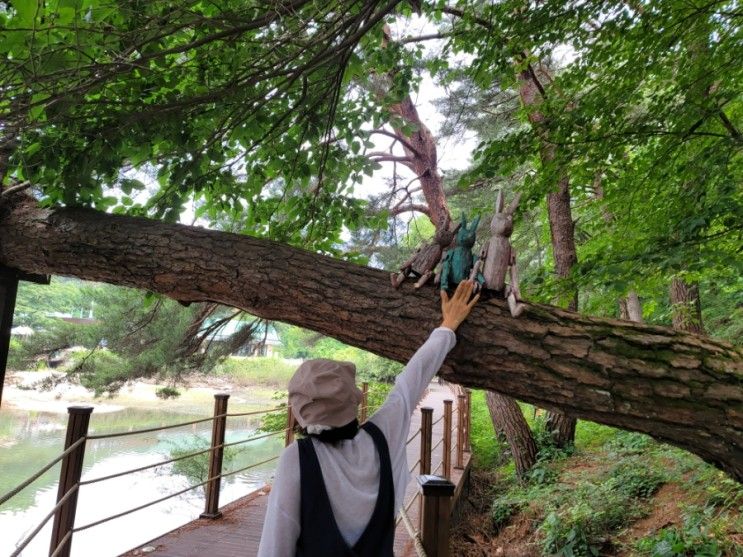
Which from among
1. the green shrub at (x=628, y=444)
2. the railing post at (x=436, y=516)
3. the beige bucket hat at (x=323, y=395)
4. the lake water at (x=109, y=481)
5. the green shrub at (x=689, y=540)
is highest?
the beige bucket hat at (x=323, y=395)

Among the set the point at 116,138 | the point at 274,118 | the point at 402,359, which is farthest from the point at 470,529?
the point at 116,138

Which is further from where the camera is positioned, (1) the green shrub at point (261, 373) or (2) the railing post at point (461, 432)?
(1) the green shrub at point (261, 373)

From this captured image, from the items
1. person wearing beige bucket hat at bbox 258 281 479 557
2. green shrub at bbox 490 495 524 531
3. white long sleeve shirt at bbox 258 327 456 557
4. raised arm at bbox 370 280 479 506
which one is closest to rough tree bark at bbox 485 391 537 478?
green shrub at bbox 490 495 524 531

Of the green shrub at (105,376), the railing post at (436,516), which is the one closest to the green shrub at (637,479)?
the railing post at (436,516)

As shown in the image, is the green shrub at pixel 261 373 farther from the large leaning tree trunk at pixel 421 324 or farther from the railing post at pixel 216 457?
the large leaning tree trunk at pixel 421 324

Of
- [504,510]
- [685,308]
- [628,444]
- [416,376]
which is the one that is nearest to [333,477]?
[416,376]

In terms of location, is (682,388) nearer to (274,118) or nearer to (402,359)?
(402,359)

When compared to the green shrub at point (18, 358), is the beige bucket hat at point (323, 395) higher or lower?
higher

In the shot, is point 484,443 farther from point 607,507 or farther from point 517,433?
point 607,507

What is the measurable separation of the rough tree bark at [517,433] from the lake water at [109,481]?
4353mm

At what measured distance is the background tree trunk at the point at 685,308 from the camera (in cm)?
552

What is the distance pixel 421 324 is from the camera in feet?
6.66

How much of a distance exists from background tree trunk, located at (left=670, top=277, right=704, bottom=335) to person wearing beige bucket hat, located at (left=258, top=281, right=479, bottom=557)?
4978 millimetres

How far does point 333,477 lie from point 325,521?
94 mm
